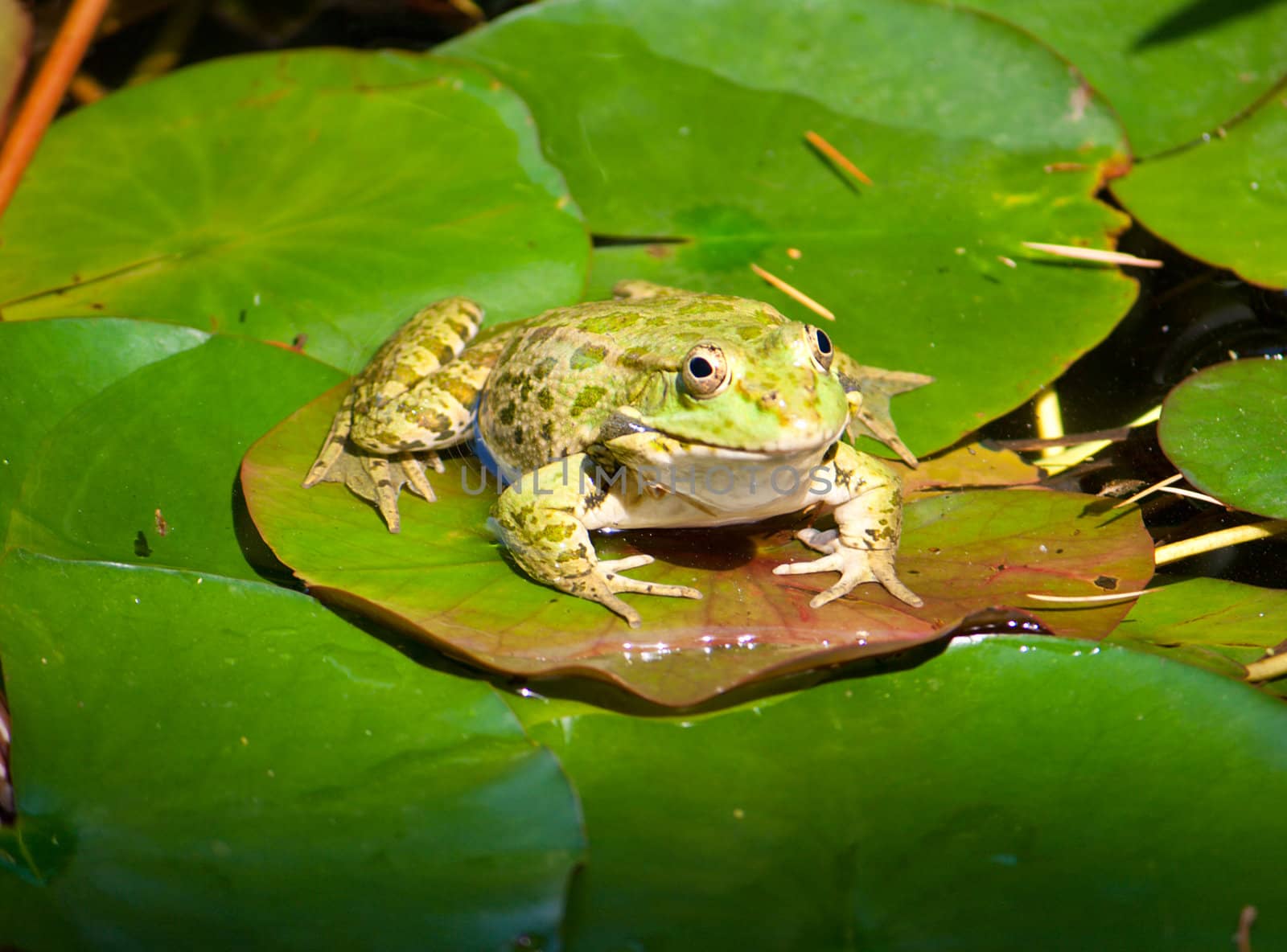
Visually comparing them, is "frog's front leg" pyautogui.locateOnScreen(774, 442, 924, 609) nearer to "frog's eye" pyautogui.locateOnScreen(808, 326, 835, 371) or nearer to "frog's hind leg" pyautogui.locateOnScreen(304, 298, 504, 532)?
"frog's eye" pyautogui.locateOnScreen(808, 326, 835, 371)

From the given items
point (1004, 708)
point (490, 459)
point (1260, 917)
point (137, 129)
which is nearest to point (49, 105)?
point (137, 129)

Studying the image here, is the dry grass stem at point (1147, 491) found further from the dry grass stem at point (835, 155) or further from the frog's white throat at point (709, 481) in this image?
the dry grass stem at point (835, 155)

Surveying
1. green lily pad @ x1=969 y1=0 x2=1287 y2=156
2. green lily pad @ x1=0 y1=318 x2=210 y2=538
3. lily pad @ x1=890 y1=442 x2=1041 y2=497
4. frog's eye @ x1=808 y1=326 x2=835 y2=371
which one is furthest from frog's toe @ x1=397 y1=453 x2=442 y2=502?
green lily pad @ x1=969 y1=0 x2=1287 y2=156

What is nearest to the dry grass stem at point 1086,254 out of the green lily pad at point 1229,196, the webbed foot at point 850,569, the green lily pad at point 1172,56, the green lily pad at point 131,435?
the green lily pad at point 1229,196

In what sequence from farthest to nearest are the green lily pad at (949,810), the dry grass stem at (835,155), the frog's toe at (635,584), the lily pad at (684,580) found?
1. the dry grass stem at (835,155)
2. the frog's toe at (635,584)
3. the lily pad at (684,580)
4. the green lily pad at (949,810)

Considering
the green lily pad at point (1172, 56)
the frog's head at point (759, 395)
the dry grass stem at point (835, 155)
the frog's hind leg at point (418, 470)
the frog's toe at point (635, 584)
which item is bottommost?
the frog's hind leg at point (418, 470)

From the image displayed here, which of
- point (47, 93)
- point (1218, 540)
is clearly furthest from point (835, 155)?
point (47, 93)

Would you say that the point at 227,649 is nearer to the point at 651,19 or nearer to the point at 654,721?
the point at 654,721

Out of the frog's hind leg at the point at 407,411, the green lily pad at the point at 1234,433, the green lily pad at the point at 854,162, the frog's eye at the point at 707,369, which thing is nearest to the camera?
the frog's eye at the point at 707,369
